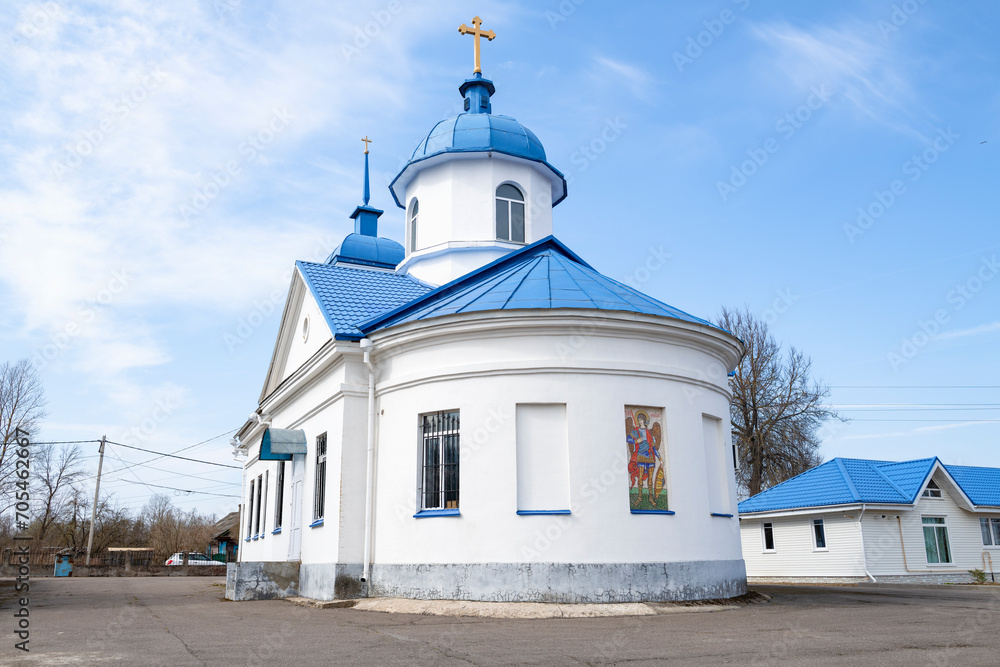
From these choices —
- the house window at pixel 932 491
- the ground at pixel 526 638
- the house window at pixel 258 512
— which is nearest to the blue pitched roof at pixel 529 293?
the ground at pixel 526 638

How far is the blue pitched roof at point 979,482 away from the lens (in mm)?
26203

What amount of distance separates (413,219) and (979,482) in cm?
2220

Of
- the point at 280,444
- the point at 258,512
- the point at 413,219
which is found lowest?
the point at 258,512

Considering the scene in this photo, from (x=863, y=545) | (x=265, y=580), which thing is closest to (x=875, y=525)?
(x=863, y=545)

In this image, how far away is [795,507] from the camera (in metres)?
25.0

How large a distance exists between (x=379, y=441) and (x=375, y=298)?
12.7 feet

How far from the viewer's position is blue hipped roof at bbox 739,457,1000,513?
23.9 m

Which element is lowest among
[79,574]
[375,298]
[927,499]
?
[79,574]

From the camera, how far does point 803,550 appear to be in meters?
25.4

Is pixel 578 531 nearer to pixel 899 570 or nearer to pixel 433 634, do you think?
pixel 433 634

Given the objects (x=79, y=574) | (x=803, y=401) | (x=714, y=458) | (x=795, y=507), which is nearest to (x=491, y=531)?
(x=714, y=458)

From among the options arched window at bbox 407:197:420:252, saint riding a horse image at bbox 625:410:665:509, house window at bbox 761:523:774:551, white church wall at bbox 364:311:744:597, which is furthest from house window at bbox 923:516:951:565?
arched window at bbox 407:197:420:252

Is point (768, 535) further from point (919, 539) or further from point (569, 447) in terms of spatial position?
point (569, 447)

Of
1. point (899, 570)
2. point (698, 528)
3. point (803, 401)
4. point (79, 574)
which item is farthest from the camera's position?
point (79, 574)
